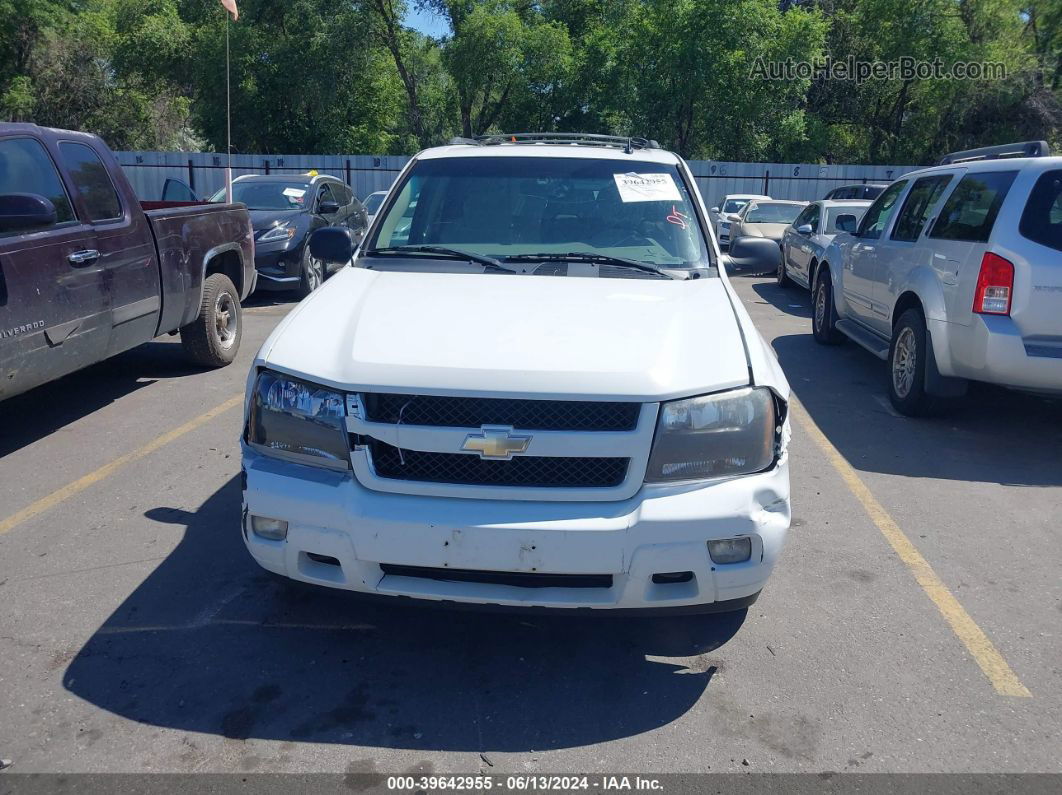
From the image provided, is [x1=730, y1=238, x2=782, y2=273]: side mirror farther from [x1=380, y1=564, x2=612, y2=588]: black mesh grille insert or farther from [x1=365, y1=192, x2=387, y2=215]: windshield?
[x1=365, y1=192, x2=387, y2=215]: windshield

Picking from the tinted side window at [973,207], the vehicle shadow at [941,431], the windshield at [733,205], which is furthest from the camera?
the windshield at [733,205]

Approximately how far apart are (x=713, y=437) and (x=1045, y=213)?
4226 mm

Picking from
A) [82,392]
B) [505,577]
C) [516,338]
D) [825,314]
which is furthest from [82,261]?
[825,314]

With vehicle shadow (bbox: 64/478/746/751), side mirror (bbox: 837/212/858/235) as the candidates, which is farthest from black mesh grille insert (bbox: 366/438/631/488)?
side mirror (bbox: 837/212/858/235)

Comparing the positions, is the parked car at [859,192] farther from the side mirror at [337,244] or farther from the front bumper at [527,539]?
the front bumper at [527,539]

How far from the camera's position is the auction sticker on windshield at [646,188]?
15.5 ft

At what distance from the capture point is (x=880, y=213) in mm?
8797

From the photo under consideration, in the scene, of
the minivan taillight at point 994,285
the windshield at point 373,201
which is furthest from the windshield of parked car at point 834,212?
the windshield at point 373,201

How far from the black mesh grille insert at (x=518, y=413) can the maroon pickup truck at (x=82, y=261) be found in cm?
307

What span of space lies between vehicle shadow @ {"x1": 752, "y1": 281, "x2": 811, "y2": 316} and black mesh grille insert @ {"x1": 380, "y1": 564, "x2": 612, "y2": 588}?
30.2 feet

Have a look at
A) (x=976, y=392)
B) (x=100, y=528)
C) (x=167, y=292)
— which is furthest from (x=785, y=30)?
(x=100, y=528)

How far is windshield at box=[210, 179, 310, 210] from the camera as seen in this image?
12844mm

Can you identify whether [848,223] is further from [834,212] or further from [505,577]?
[505,577]

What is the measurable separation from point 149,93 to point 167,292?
36420mm
